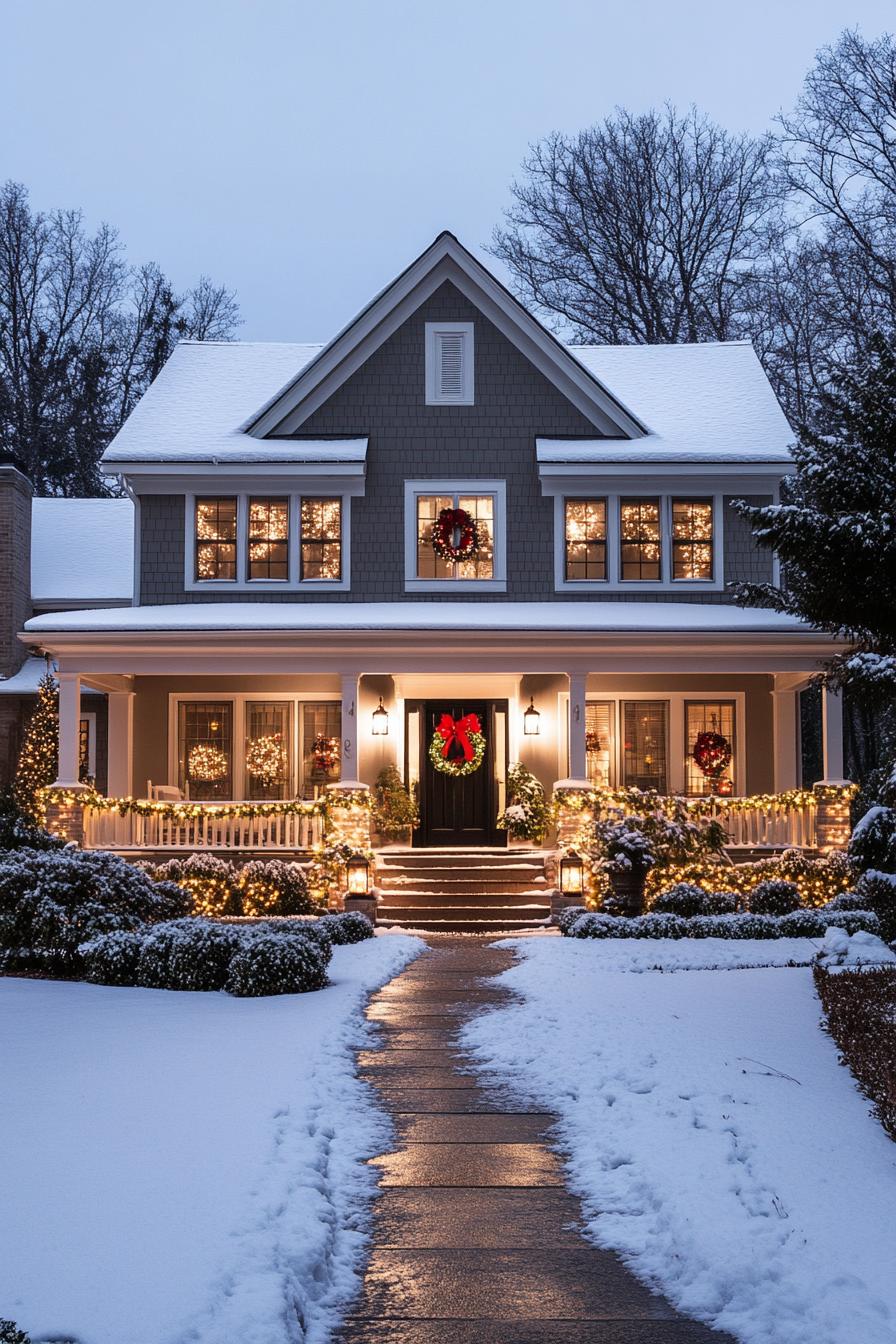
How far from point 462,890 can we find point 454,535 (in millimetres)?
5124

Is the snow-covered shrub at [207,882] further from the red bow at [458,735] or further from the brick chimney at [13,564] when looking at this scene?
the brick chimney at [13,564]

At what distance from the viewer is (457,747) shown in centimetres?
2016

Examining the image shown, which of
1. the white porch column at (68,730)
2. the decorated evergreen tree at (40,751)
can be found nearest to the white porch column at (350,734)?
the white porch column at (68,730)

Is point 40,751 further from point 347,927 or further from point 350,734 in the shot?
point 347,927

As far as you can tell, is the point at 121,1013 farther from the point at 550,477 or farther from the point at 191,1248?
the point at 550,477

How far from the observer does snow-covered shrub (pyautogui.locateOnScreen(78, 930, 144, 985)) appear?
12.3 metres

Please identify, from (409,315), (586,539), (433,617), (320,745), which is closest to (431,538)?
(433,617)

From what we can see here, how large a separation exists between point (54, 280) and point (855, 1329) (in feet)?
129

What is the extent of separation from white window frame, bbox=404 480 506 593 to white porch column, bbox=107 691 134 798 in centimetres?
447

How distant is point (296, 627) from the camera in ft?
57.8

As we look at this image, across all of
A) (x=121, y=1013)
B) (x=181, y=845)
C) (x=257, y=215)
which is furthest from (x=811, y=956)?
(x=257, y=215)

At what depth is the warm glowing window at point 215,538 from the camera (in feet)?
66.4

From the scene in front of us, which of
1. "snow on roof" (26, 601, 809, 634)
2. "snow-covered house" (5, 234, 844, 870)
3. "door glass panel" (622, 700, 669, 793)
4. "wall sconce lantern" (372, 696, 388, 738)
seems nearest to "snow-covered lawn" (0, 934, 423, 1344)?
"snow on roof" (26, 601, 809, 634)

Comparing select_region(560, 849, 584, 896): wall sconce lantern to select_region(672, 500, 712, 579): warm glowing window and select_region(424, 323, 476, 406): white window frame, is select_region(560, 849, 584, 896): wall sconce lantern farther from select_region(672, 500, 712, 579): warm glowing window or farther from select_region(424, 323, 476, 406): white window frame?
select_region(424, 323, 476, 406): white window frame
